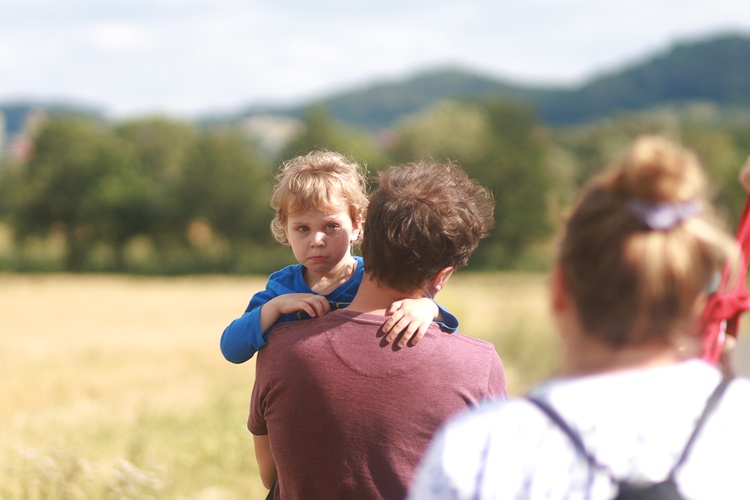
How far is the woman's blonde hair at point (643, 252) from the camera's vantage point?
1435mm

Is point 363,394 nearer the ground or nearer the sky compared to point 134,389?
nearer the sky

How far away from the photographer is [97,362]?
63.6 feet

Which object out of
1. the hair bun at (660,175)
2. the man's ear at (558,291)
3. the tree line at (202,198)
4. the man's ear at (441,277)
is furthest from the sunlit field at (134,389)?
the tree line at (202,198)

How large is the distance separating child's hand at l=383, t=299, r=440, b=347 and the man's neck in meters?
0.04

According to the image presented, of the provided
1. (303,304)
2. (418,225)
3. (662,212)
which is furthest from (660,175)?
(303,304)

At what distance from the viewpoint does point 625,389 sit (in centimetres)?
148

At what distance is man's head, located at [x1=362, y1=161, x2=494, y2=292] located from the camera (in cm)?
225

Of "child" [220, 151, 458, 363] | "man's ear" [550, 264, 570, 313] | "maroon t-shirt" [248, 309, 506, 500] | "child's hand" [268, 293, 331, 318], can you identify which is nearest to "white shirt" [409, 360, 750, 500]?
"man's ear" [550, 264, 570, 313]

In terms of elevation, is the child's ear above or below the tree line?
above

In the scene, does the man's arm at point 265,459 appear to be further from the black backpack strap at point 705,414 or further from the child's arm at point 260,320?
the black backpack strap at point 705,414

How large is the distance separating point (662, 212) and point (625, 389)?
0.92 ft

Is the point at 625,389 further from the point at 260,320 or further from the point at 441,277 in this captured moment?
the point at 260,320

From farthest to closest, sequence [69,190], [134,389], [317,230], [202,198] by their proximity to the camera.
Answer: [202,198], [69,190], [134,389], [317,230]

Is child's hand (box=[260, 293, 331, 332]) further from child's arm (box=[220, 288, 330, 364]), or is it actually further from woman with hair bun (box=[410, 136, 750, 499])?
woman with hair bun (box=[410, 136, 750, 499])
